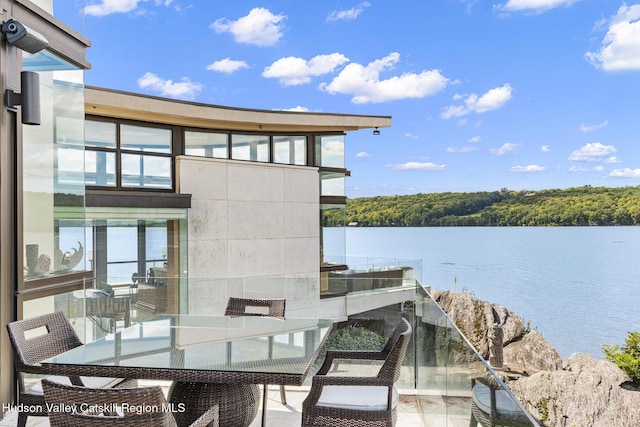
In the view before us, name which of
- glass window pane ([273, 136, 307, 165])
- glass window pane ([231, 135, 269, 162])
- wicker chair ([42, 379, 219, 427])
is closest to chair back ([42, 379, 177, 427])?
wicker chair ([42, 379, 219, 427])

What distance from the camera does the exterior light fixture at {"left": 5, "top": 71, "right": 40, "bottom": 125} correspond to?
4332mm

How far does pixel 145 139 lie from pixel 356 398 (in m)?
8.60

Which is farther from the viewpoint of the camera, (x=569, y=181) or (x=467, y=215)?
(x=569, y=181)

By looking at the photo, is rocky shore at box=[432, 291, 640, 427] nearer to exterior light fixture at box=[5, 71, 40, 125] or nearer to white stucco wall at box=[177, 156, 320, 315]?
white stucco wall at box=[177, 156, 320, 315]

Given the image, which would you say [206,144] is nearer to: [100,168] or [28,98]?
[100,168]

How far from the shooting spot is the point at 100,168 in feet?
31.7

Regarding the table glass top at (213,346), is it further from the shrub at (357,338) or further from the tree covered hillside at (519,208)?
the tree covered hillside at (519,208)

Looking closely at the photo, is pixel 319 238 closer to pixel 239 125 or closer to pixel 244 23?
pixel 239 125

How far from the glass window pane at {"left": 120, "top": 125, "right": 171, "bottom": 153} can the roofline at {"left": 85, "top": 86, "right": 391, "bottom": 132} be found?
203mm

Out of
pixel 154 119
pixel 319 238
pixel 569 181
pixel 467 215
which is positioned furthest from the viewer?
pixel 569 181

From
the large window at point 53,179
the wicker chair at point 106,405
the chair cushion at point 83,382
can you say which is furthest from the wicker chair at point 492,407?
the large window at point 53,179

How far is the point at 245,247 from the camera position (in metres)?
11.4

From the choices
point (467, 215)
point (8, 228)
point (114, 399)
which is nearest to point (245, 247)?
point (8, 228)

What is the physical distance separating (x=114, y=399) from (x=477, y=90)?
6356cm
